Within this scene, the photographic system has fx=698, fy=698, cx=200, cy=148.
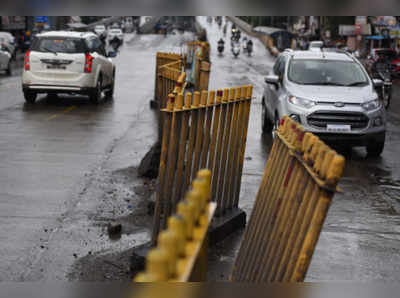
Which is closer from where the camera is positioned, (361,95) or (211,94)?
(211,94)

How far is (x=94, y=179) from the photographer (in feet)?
31.1

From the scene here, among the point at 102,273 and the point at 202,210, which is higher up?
the point at 202,210

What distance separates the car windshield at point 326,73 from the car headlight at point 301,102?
2.06 feet

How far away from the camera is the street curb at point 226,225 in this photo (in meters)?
6.50

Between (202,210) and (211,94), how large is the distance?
4162mm

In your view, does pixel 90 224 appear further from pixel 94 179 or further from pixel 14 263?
pixel 94 179

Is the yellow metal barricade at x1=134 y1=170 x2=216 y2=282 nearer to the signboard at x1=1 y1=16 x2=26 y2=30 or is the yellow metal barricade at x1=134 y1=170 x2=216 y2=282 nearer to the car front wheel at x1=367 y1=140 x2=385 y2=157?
the car front wheel at x1=367 y1=140 x2=385 y2=157

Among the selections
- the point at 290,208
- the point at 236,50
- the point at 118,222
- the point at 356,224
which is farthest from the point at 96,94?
the point at 236,50

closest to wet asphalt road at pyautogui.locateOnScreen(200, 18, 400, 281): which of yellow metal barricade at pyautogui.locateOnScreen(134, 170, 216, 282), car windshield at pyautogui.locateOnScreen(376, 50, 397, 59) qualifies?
yellow metal barricade at pyautogui.locateOnScreen(134, 170, 216, 282)

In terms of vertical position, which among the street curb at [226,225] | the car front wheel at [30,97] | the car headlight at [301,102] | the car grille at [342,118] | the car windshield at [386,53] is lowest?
the car front wheel at [30,97]

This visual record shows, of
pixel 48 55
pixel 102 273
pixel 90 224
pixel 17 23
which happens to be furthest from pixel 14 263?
pixel 17 23

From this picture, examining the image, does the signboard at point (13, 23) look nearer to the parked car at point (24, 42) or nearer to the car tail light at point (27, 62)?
the parked car at point (24, 42)

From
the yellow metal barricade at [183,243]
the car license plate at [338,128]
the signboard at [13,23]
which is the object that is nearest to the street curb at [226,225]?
the yellow metal barricade at [183,243]

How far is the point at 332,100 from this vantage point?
11.9 meters
